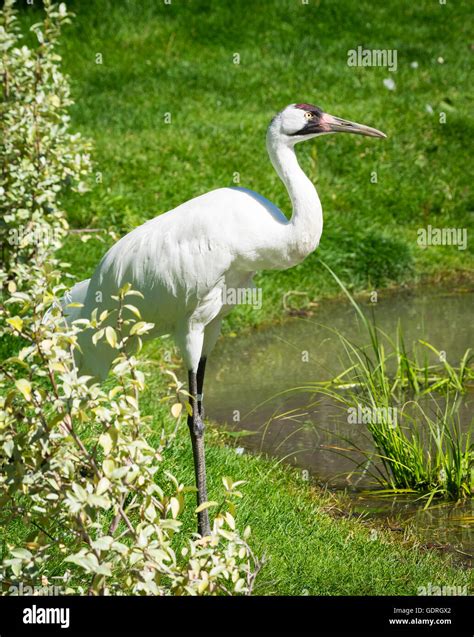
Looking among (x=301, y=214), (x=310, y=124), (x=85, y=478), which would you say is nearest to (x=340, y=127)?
(x=310, y=124)

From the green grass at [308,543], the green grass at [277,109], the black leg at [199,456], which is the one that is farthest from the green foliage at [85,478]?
the green grass at [277,109]

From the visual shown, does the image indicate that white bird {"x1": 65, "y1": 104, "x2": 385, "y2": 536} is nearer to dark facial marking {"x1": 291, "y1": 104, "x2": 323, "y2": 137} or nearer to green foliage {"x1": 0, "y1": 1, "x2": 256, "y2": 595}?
dark facial marking {"x1": 291, "y1": 104, "x2": 323, "y2": 137}

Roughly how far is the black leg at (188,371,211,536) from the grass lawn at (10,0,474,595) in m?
0.40

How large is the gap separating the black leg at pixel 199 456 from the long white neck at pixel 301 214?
74 centimetres

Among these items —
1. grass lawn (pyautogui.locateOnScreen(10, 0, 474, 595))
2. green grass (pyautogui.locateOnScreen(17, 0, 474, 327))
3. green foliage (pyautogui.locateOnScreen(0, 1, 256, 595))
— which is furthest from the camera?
green grass (pyautogui.locateOnScreen(17, 0, 474, 327))

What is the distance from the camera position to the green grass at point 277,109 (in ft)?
28.7

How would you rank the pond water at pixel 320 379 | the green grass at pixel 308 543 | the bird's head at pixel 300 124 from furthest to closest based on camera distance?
the pond water at pixel 320 379, the bird's head at pixel 300 124, the green grass at pixel 308 543

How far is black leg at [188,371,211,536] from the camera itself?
443cm

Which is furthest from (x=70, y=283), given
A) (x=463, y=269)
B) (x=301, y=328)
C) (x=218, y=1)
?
(x=218, y=1)

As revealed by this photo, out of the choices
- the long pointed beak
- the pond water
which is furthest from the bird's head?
the pond water

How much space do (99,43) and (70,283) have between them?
5.20 m

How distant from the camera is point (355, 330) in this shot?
777 centimetres

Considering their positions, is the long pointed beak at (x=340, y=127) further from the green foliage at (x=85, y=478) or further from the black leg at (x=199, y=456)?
the green foliage at (x=85, y=478)

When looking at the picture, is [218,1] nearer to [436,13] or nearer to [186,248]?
[436,13]
